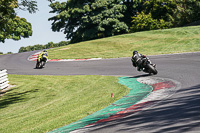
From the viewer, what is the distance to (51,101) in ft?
38.5

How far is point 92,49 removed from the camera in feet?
120

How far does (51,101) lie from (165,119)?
6.98 meters

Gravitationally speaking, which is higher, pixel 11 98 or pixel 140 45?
pixel 140 45

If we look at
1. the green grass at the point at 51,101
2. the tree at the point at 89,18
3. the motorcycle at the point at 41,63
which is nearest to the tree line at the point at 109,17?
the tree at the point at 89,18

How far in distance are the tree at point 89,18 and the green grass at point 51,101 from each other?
119ft

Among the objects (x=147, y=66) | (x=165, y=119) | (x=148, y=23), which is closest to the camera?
(x=165, y=119)

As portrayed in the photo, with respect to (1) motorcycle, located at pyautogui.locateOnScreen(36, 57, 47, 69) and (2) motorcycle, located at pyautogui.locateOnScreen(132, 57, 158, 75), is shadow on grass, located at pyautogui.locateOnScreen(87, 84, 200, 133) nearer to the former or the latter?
(2) motorcycle, located at pyautogui.locateOnScreen(132, 57, 158, 75)

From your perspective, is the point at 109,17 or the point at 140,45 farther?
the point at 109,17

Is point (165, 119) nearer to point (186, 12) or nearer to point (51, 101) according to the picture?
point (51, 101)

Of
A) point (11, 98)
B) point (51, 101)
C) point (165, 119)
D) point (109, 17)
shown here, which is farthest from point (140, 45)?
point (165, 119)

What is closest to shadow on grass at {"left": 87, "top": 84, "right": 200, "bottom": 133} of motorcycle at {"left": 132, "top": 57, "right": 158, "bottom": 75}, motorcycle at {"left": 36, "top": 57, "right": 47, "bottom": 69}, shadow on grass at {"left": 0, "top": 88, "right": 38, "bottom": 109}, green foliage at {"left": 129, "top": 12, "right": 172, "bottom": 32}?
motorcycle at {"left": 132, "top": 57, "right": 158, "bottom": 75}

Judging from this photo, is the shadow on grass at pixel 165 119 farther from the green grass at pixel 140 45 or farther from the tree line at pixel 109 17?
the tree line at pixel 109 17

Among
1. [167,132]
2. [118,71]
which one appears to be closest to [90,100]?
[167,132]

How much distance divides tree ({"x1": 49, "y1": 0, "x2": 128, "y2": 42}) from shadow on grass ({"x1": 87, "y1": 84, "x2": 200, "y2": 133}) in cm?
4628
